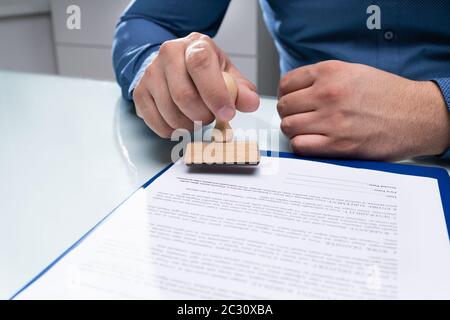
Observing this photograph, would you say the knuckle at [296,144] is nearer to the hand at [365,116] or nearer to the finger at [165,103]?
the hand at [365,116]

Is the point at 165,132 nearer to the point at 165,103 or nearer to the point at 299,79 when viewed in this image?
the point at 165,103

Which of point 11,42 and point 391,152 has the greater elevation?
point 391,152

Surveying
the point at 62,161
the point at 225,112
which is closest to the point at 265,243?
the point at 225,112

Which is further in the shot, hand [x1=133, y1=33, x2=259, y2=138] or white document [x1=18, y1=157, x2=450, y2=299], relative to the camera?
hand [x1=133, y1=33, x2=259, y2=138]

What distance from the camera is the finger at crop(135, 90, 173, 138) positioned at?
17.0 inches

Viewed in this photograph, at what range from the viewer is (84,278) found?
245 millimetres

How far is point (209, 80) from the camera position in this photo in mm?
368

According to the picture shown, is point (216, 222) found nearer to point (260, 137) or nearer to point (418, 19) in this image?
point (260, 137)

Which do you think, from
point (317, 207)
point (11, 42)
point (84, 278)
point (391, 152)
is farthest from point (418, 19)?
point (11, 42)

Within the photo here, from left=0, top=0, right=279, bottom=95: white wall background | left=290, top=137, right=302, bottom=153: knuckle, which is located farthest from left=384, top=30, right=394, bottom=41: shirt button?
left=0, top=0, right=279, bottom=95: white wall background

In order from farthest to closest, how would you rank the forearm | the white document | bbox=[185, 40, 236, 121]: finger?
1. the forearm
2. bbox=[185, 40, 236, 121]: finger
3. the white document

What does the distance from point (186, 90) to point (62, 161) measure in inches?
5.9

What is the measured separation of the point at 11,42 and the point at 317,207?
5.41 feet

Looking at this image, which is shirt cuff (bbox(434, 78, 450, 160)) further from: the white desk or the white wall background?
the white wall background
